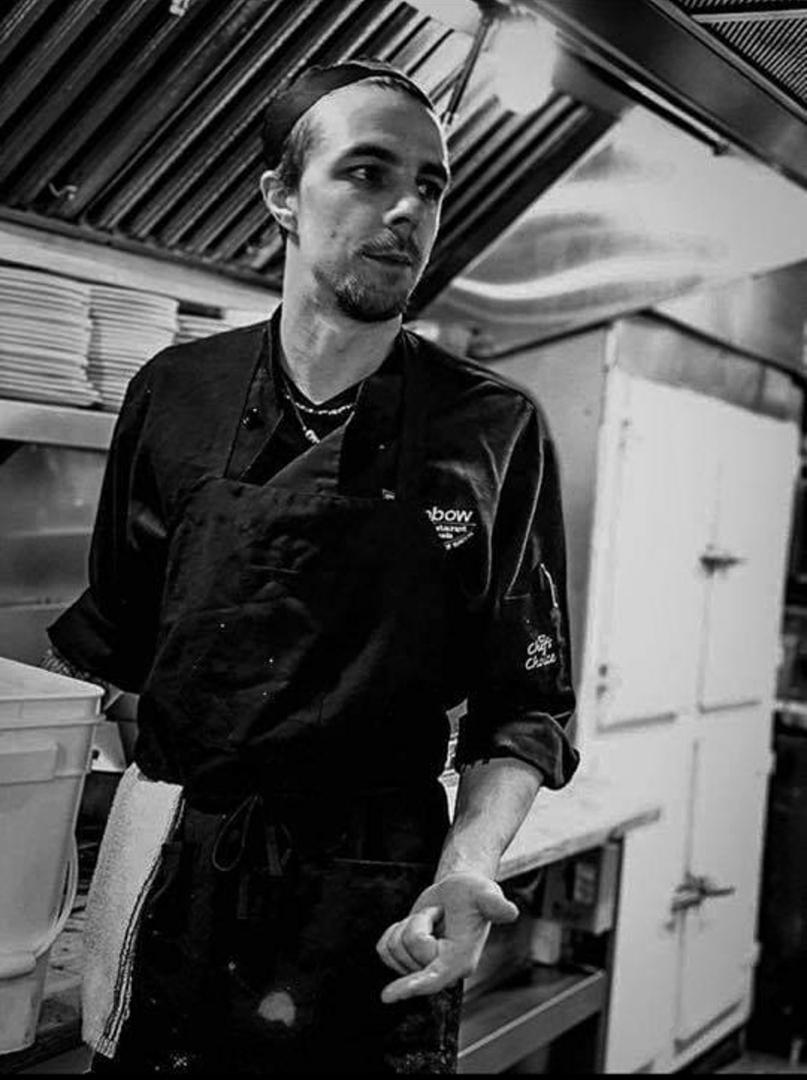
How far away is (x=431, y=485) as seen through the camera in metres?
1.65

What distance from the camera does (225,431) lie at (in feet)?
5.54

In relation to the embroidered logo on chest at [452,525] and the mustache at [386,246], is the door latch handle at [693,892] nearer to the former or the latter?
the embroidered logo on chest at [452,525]

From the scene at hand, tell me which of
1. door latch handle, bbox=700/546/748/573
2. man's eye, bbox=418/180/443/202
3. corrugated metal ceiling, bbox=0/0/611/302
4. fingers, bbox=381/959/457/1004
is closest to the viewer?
fingers, bbox=381/959/457/1004

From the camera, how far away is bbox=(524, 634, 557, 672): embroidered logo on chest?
162 centimetres

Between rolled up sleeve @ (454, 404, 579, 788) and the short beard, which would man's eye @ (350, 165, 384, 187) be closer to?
the short beard

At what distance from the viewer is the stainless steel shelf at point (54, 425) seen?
203 centimetres

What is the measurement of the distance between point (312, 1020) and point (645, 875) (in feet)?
7.44

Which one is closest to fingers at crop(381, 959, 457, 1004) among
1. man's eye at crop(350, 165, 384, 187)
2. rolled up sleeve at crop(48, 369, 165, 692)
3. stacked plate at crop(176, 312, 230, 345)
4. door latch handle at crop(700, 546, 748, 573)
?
rolled up sleeve at crop(48, 369, 165, 692)

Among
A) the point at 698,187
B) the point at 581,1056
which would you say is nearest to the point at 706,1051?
the point at 581,1056

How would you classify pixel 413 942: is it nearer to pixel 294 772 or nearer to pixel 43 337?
pixel 294 772

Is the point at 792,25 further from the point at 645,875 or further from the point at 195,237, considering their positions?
the point at 645,875

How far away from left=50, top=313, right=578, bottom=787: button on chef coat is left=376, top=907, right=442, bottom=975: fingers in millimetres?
228

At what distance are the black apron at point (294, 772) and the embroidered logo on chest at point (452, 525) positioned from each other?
0.01m

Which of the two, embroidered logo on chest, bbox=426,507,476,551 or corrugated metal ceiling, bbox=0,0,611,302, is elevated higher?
corrugated metal ceiling, bbox=0,0,611,302
